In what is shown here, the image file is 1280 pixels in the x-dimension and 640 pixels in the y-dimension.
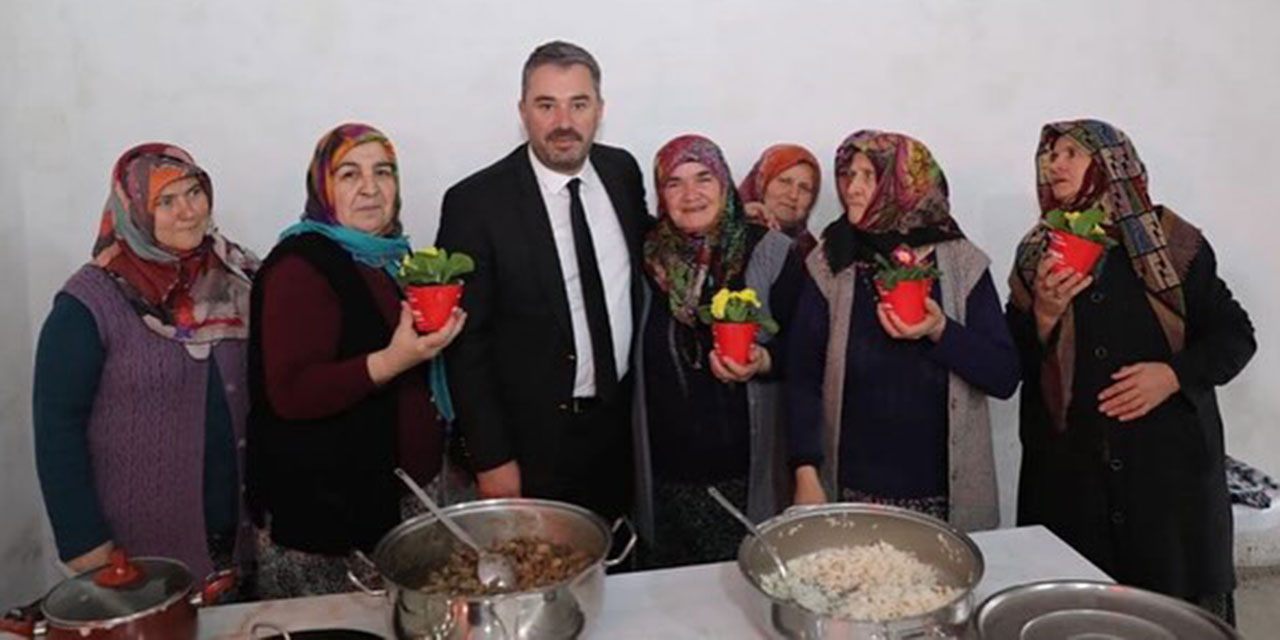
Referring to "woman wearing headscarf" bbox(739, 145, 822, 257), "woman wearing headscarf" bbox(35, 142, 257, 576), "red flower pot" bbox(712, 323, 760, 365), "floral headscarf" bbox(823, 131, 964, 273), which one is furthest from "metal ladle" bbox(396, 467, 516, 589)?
"woman wearing headscarf" bbox(739, 145, 822, 257)

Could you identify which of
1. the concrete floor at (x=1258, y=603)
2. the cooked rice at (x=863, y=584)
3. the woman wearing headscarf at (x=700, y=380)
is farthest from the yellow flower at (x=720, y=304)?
the concrete floor at (x=1258, y=603)

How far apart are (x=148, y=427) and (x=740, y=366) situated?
1.38 meters

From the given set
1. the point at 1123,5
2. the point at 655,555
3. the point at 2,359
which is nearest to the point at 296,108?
the point at 2,359

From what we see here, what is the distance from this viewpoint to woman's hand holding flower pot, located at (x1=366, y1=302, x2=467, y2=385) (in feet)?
7.48

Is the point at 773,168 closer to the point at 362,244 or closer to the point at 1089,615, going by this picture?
the point at 362,244

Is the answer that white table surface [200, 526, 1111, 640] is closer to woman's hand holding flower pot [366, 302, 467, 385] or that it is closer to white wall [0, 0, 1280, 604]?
woman's hand holding flower pot [366, 302, 467, 385]

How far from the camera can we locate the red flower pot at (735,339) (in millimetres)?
2352

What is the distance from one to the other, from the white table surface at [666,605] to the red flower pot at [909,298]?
527 millimetres

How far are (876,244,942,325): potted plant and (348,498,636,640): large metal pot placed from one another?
901 millimetres

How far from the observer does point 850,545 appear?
187cm

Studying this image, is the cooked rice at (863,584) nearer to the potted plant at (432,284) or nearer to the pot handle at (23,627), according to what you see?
the potted plant at (432,284)

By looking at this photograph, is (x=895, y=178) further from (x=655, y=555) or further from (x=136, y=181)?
(x=136, y=181)

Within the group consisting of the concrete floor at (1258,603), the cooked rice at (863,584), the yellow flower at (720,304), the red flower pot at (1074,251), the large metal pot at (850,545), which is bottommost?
the concrete floor at (1258,603)

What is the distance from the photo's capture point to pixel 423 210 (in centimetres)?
347
